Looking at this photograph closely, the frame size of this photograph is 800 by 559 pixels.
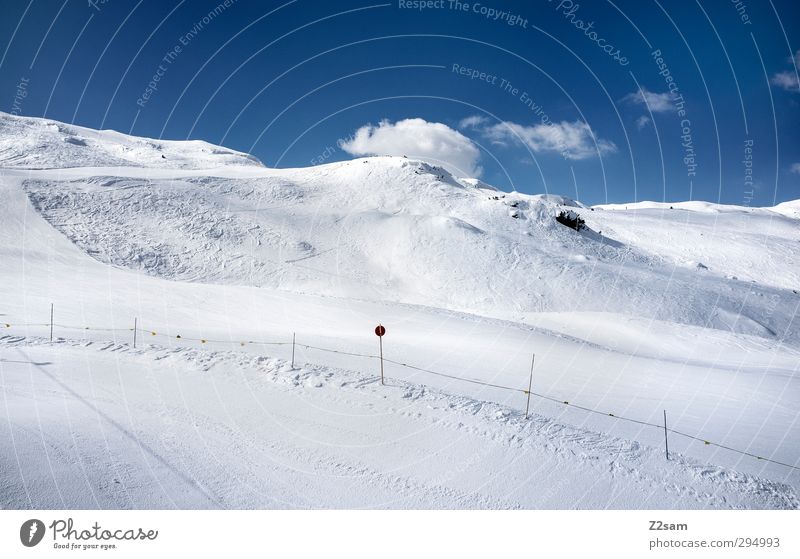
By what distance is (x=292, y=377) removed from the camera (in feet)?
39.6

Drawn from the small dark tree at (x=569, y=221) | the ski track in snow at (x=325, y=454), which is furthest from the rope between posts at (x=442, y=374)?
the small dark tree at (x=569, y=221)

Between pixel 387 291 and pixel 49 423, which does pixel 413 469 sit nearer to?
pixel 49 423

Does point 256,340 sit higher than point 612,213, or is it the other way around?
point 612,213

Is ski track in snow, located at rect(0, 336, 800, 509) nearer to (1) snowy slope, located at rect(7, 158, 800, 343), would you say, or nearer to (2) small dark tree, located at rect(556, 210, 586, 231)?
(1) snowy slope, located at rect(7, 158, 800, 343)

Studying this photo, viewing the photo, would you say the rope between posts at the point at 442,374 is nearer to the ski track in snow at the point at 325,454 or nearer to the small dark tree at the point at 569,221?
the ski track in snow at the point at 325,454

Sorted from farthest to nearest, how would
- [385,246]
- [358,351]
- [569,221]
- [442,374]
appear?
[569,221] < [385,246] < [358,351] < [442,374]

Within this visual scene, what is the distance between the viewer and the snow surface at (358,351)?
7602 millimetres

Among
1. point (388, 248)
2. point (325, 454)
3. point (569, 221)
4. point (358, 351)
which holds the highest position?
point (569, 221)

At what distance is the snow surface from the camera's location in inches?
299

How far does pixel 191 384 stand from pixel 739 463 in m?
13.2

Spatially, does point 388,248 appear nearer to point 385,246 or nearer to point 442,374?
point 385,246

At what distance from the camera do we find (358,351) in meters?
16.0

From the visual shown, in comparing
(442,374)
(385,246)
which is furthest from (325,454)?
(385,246)
